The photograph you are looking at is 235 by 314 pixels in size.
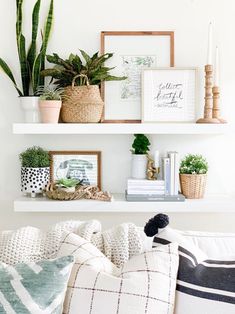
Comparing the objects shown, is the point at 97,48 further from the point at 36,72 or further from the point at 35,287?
the point at 35,287

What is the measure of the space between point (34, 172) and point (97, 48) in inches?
32.4

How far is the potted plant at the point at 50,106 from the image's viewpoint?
2670 mm

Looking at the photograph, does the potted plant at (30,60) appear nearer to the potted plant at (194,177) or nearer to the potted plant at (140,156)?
the potted plant at (140,156)

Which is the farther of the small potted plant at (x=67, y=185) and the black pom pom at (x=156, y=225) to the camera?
the small potted plant at (x=67, y=185)

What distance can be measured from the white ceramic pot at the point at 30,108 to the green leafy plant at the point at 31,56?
8 cm

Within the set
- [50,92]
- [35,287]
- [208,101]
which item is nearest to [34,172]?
[50,92]

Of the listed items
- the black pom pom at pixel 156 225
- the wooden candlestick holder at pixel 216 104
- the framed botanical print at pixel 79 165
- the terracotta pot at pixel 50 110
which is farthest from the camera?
the framed botanical print at pixel 79 165

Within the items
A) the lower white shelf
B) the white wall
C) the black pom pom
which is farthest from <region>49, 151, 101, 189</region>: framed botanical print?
the black pom pom

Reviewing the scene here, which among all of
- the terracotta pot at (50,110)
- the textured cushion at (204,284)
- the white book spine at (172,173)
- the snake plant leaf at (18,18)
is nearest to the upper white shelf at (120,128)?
the terracotta pot at (50,110)

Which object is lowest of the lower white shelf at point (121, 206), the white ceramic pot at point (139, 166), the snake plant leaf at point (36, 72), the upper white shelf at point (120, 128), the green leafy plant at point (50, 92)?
the lower white shelf at point (121, 206)

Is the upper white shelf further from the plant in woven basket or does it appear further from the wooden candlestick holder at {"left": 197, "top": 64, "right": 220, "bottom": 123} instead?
Answer: the plant in woven basket

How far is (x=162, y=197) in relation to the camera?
274cm

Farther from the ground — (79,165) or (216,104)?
(216,104)

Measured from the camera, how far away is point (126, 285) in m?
1.37
